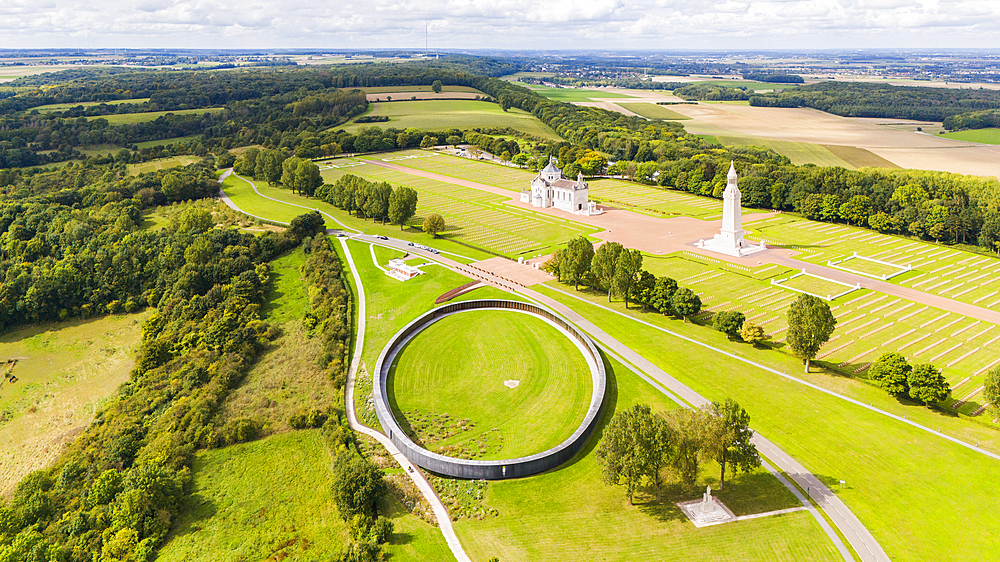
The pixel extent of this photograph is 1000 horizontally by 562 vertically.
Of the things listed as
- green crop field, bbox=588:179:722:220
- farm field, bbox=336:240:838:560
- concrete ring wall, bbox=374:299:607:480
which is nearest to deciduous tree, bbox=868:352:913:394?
farm field, bbox=336:240:838:560

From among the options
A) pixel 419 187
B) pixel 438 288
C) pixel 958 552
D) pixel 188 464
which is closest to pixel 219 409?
pixel 188 464

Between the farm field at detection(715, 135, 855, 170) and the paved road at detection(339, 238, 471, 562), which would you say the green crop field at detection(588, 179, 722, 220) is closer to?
the farm field at detection(715, 135, 855, 170)

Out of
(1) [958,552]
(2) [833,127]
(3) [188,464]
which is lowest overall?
(3) [188,464]

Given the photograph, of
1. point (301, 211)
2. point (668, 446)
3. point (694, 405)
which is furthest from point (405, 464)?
point (301, 211)

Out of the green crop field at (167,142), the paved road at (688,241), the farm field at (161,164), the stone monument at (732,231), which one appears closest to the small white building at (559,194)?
the paved road at (688,241)

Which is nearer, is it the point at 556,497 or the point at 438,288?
the point at 556,497

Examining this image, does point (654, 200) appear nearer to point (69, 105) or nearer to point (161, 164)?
point (161, 164)

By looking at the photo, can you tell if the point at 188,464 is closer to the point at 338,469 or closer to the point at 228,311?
the point at 338,469

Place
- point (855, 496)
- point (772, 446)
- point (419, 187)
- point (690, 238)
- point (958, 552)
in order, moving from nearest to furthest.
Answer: point (958, 552) < point (855, 496) < point (772, 446) < point (690, 238) < point (419, 187)
